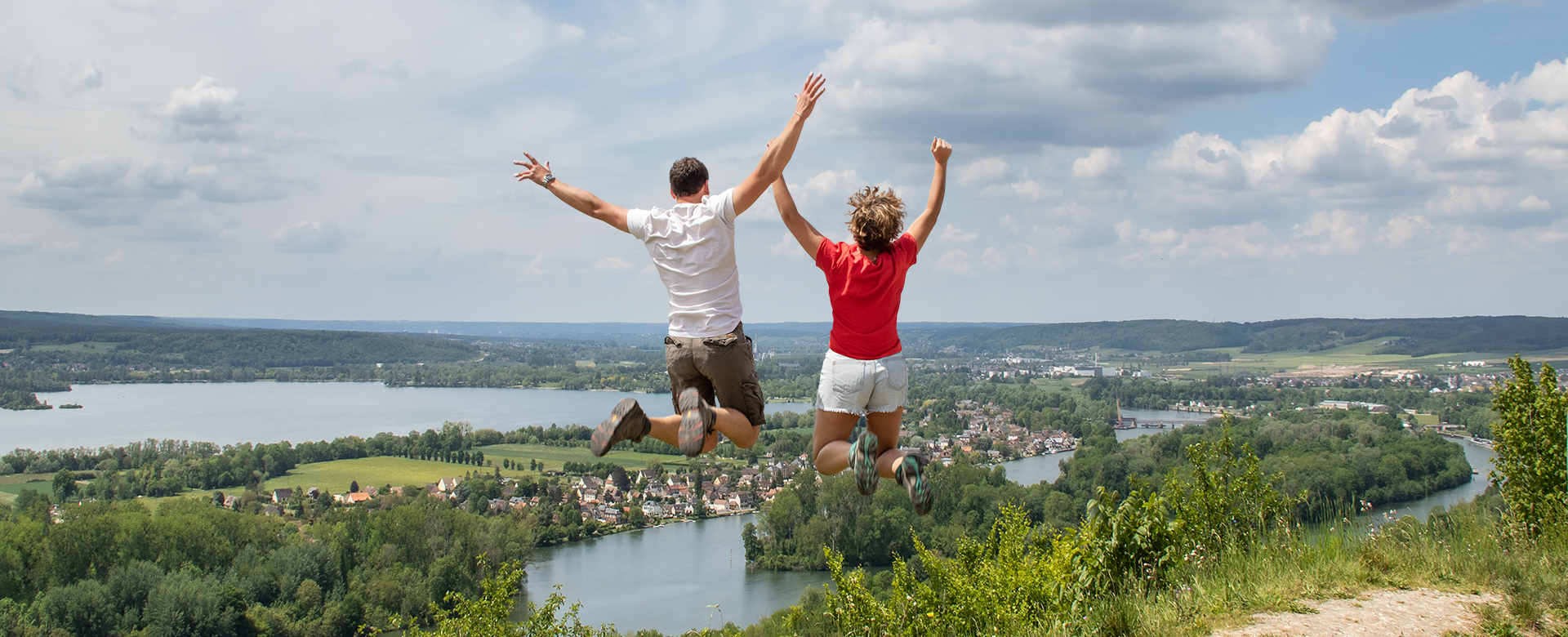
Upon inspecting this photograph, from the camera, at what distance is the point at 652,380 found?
375ft

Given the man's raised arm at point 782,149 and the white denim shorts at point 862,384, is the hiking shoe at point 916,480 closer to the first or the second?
the white denim shorts at point 862,384

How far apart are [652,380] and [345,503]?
5316 cm

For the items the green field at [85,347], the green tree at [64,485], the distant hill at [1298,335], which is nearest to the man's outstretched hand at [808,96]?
the green tree at [64,485]

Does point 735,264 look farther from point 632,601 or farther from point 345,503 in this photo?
point 345,503

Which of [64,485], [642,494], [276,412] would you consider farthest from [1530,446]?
[276,412]

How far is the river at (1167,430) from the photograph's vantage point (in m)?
43.5

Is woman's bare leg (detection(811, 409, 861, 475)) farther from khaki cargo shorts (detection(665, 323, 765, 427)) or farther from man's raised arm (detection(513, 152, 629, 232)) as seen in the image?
man's raised arm (detection(513, 152, 629, 232))

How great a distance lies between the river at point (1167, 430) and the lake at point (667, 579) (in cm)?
2188

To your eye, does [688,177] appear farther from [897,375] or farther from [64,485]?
[64,485]

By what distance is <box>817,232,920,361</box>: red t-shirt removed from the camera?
5238 mm

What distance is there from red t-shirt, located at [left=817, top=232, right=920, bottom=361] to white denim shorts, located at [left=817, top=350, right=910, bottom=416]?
0.18 feet

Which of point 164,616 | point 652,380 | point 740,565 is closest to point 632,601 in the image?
point 740,565

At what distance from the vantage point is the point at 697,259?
5422 mm

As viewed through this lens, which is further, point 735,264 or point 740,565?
point 740,565
